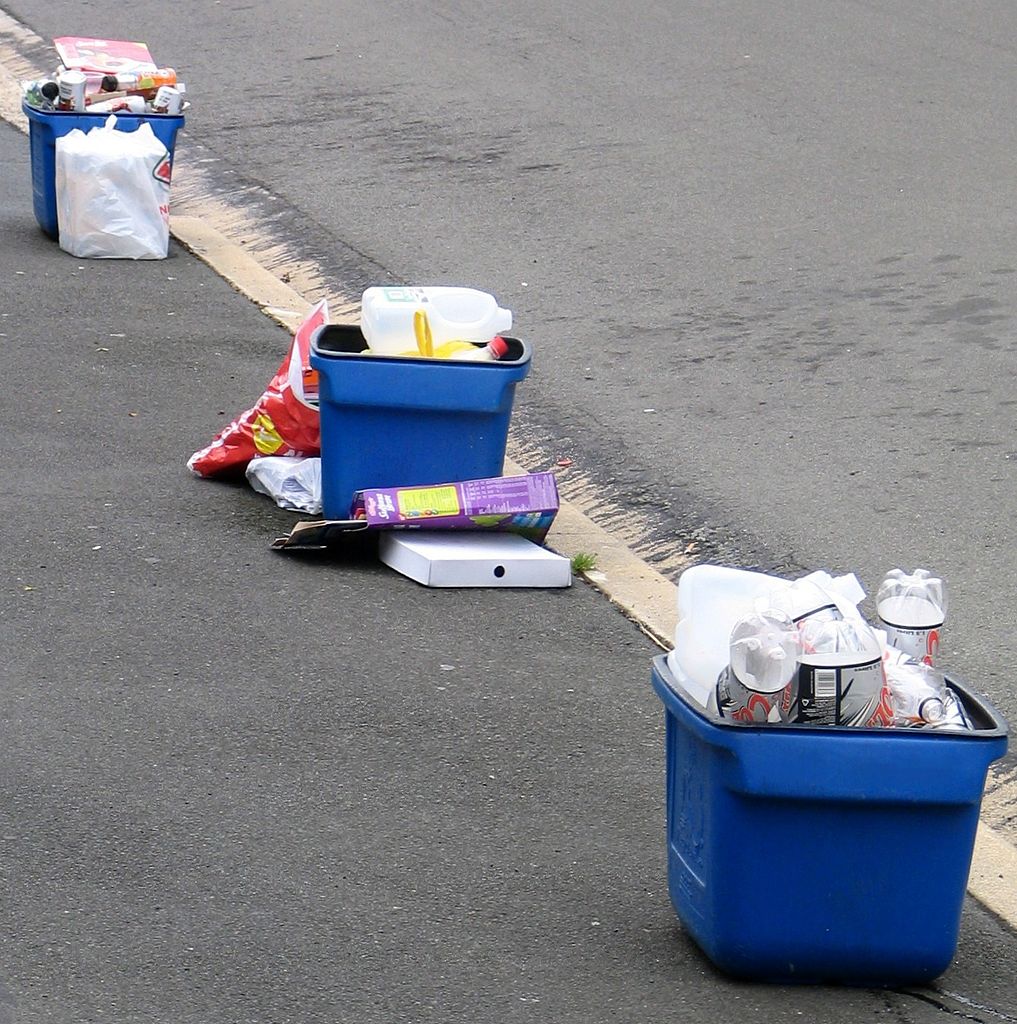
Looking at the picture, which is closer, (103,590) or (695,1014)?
(695,1014)

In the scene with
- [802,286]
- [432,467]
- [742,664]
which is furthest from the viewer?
[802,286]

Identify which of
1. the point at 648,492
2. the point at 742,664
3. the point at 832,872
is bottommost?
the point at 648,492

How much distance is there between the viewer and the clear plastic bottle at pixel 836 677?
10.2 feet

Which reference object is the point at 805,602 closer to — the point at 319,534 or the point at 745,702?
the point at 745,702

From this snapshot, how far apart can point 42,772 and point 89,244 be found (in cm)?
511

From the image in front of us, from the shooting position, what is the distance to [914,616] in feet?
11.5

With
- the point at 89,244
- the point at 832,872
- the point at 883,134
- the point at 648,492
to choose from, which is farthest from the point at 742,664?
the point at 883,134

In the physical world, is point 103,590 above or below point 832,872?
below

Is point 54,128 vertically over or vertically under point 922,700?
under

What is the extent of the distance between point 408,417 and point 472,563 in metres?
0.51

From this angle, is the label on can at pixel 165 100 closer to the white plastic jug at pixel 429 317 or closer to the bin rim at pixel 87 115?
the bin rim at pixel 87 115

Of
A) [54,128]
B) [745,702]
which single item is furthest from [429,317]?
[54,128]

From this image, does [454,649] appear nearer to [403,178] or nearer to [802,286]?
[802,286]

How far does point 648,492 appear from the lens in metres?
6.07
